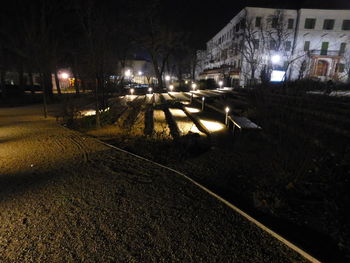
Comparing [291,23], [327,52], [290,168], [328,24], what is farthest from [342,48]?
[290,168]

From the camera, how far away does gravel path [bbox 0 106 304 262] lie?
2.70m

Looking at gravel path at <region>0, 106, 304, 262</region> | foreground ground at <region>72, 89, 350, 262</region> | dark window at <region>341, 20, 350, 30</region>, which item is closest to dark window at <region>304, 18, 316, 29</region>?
dark window at <region>341, 20, 350, 30</region>

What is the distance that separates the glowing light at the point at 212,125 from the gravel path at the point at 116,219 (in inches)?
155

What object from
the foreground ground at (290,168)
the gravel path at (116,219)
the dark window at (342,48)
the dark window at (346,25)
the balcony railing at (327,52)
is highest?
the dark window at (346,25)

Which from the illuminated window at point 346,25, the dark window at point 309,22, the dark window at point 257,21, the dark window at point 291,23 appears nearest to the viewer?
the dark window at point 257,21

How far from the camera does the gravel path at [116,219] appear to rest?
8.86ft

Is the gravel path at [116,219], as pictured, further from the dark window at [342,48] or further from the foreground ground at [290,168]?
the dark window at [342,48]

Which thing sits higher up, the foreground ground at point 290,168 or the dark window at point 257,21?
the dark window at point 257,21

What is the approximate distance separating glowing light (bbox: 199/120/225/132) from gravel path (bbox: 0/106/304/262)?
3948 millimetres

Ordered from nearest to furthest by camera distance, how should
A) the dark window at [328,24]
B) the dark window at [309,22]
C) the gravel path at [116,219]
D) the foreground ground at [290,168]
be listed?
1. the gravel path at [116,219]
2. the foreground ground at [290,168]
3. the dark window at [309,22]
4. the dark window at [328,24]

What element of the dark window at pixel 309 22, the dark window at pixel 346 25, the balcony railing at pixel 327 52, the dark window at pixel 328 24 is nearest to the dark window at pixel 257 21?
the dark window at pixel 309 22

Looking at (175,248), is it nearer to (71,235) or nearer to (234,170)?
(71,235)

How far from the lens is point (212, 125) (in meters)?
9.30

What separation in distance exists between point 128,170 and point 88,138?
150 inches
